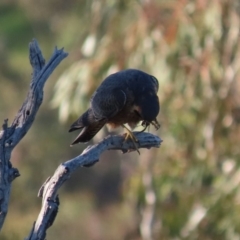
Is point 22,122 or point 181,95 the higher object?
point 181,95

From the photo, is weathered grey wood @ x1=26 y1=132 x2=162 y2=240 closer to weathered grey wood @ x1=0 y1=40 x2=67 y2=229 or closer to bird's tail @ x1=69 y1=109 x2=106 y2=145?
weathered grey wood @ x1=0 y1=40 x2=67 y2=229

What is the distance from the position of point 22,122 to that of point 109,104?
1.14m

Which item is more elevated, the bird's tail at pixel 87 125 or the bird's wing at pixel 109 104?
the bird's wing at pixel 109 104

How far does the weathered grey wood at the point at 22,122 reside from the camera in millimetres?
3586

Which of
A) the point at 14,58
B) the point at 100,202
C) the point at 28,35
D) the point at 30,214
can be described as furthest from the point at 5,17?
the point at 30,214

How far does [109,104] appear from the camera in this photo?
4.84m

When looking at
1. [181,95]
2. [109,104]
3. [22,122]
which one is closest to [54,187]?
[22,122]

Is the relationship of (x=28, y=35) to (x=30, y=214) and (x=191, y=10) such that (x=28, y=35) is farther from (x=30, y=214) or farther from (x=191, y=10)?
(x=191, y=10)

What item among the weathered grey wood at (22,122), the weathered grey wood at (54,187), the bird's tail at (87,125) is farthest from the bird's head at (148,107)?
the weathered grey wood at (22,122)

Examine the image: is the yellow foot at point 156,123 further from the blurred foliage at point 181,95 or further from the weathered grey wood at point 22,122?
the blurred foliage at point 181,95

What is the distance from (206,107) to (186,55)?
1.88ft

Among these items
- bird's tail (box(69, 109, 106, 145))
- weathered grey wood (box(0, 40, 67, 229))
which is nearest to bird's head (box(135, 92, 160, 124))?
bird's tail (box(69, 109, 106, 145))

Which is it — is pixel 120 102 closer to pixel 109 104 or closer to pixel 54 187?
pixel 109 104

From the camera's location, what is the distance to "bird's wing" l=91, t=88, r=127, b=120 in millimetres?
4848
